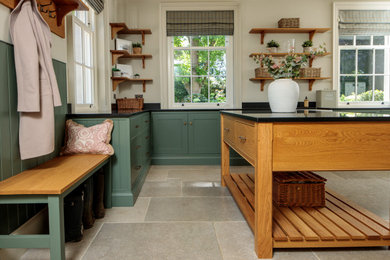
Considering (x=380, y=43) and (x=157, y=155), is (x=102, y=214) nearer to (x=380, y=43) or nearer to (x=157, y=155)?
(x=157, y=155)

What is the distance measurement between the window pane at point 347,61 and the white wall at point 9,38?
14.2 feet

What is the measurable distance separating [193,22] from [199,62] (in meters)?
0.63

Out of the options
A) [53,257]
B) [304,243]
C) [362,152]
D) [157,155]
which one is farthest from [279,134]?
[157,155]

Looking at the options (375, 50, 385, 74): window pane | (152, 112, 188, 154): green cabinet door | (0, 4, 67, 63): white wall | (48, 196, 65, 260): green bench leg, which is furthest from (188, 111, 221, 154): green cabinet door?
(48, 196, 65, 260): green bench leg

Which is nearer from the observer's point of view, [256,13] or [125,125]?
[125,125]

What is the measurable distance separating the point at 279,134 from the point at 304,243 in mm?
649

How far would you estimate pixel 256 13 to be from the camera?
16.4ft

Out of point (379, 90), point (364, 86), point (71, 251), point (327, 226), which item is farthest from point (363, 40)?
point (71, 251)

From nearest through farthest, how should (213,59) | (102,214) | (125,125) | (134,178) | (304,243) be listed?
(304,243) < (102,214) < (125,125) < (134,178) < (213,59)

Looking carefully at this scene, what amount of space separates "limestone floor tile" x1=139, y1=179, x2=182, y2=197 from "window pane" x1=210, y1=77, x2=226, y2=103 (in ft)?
6.44

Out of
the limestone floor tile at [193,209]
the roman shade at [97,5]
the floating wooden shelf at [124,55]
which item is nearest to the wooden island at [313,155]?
the limestone floor tile at [193,209]

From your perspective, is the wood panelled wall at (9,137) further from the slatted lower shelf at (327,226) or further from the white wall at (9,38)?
the slatted lower shelf at (327,226)

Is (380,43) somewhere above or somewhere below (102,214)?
above

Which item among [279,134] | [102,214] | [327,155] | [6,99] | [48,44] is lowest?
[102,214]
